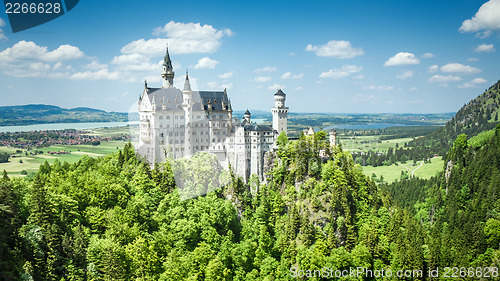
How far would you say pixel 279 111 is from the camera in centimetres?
9044

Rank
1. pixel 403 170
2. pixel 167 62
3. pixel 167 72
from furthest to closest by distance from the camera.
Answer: pixel 403 170 < pixel 167 62 < pixel 167 72

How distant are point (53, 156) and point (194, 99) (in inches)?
2571

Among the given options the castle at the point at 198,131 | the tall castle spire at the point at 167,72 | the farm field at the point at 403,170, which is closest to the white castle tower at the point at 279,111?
the castle at the point at 198,131

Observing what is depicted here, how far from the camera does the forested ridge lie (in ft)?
188

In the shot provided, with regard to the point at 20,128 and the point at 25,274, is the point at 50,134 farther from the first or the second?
the point at 25,274

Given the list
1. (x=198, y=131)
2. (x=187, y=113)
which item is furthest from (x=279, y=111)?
(x=187, y=113)

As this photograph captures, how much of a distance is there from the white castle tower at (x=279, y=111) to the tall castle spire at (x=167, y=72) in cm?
2537

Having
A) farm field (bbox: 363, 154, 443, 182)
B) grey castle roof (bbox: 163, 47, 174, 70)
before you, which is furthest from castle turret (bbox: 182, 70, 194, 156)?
farm field (bbox: 363, 154, 443, 182)

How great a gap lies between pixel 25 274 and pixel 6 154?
8443 centimetres

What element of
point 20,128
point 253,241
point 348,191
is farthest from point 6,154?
Result: point 348,191

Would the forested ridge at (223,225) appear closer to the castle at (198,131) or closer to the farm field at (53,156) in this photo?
the castle at (198,131)

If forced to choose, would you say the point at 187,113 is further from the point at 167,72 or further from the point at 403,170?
the point at 403,170

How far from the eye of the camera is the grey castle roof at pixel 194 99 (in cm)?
8525

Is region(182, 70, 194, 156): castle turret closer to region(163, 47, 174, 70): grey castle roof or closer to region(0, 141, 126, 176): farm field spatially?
region(163, 47, 174, 70): grey castle roof
